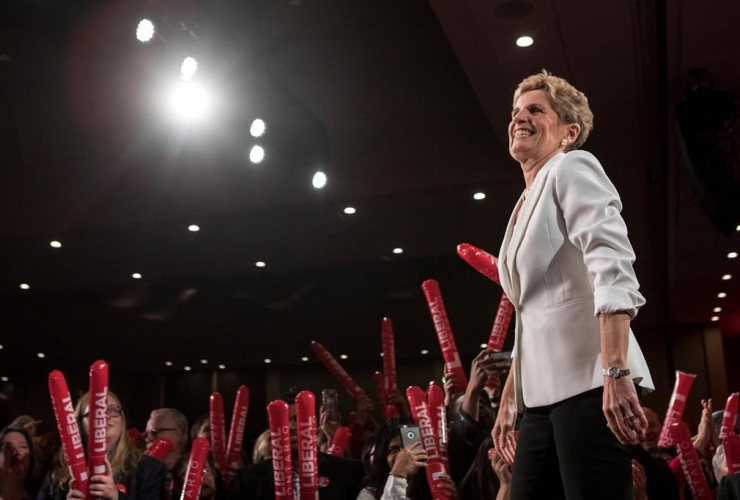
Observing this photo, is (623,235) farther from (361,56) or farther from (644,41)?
(361,56)

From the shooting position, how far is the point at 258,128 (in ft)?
19.9

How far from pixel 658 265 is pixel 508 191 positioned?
10.9 ft

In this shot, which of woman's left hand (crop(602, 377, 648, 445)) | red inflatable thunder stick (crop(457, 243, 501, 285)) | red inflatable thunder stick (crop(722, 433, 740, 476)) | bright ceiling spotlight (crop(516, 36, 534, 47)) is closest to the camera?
woman's left hand (crop(602, 377, 648, 445))

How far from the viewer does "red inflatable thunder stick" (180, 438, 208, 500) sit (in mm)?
2916

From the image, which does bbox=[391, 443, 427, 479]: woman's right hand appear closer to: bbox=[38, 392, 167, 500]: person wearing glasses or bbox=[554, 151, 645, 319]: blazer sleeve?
bbox=[38, 392, 167, 500]: person wearing glasses

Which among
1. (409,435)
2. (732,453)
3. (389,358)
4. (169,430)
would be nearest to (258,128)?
(389,358)

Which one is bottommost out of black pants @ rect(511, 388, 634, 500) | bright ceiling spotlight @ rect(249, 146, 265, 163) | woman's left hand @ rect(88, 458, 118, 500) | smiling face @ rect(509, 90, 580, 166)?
black pants @ rect(511, 388, 634, 500)

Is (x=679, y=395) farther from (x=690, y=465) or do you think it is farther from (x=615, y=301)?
(x=615, y=301)

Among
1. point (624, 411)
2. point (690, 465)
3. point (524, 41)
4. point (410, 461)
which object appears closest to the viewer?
point (624, 411)

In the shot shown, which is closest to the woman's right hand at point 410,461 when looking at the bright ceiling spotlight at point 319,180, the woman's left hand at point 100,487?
the woman's left hand at point 100,487

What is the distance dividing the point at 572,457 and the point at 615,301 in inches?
10.3

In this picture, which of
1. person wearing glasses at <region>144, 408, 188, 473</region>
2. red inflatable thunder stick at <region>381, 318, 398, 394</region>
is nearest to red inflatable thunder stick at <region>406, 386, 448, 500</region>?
person wearing glasses at <region>144, 408, 188, 473</region>

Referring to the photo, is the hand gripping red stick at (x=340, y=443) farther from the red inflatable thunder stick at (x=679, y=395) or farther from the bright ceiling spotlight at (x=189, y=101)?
the bright ceiling spotlight at (x=189, y=101)

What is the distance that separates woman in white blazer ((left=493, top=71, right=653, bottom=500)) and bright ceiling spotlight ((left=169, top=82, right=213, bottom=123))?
4.02m
